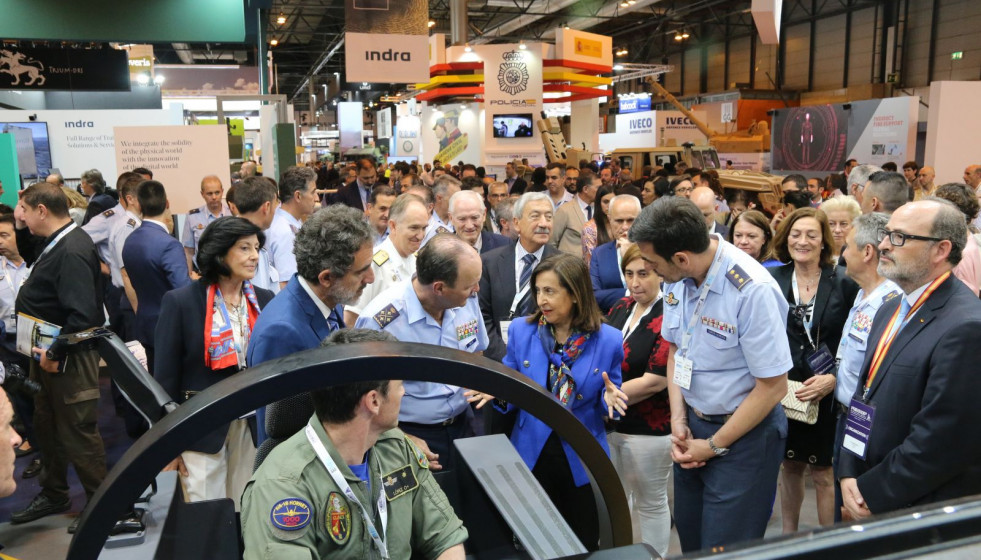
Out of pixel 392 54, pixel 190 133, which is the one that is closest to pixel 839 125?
pixel 392 54

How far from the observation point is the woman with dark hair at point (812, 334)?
3213 mm

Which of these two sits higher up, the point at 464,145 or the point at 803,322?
the point at 464,145

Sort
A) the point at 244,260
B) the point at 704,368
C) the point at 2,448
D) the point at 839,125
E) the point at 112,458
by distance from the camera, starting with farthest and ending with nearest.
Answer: the point at 839,125
the point at 112,458
the point at 244,260
the point at 704,368
the point at 2,448

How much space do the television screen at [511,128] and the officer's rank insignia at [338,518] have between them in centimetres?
1379

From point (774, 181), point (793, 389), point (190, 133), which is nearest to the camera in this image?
point (793, 389)

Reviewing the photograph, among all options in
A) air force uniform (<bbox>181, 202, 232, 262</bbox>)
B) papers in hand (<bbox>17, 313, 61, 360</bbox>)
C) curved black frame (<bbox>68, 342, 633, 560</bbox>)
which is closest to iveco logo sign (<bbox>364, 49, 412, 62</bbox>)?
air force uniform (<bbox>181, 202, 232, 262</bbox>)

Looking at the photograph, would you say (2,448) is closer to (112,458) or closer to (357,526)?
(357,526)

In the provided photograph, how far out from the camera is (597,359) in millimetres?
2625

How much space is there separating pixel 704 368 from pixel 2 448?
1.98 metres

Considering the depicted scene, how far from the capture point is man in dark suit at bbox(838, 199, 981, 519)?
78.1 inches

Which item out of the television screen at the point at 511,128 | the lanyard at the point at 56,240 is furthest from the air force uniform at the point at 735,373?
the television screen at the point at 511,128

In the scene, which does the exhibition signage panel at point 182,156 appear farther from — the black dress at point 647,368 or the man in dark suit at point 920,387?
the man in dark suit at point 920,387

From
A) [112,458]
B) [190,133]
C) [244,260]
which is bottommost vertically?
[112,458]

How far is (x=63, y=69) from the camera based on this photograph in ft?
24.3
